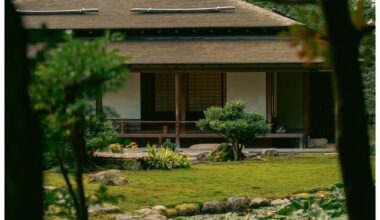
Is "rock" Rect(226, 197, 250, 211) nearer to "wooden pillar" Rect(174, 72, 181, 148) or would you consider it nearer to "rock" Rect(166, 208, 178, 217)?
"rock" Rect(166, 208, 178, 217)

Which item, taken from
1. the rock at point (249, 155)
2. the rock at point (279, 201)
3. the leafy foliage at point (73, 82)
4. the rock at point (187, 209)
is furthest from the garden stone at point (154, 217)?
the rock at point (249, 155)

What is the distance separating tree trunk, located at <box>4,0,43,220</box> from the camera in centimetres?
286

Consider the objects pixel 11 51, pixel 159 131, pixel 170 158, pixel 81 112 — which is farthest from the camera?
pixel 159 131

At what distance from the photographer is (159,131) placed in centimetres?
1886

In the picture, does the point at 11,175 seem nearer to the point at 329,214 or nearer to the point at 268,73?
the point at 329,214

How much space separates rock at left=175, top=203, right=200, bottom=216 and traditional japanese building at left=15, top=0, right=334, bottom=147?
27.6ft

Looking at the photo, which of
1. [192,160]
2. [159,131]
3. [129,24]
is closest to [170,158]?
[192,160]

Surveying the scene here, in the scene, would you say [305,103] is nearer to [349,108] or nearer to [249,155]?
[249,155]

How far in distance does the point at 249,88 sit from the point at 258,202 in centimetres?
948

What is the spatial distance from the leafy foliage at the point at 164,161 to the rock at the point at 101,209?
4.85 metres

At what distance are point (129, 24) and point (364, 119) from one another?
1779 centimetres

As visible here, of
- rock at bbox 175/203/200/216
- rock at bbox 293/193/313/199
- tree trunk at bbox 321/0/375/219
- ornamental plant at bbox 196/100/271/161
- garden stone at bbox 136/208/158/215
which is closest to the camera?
tree trunk at bbox 321/0/375/219

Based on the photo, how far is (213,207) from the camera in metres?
9.52

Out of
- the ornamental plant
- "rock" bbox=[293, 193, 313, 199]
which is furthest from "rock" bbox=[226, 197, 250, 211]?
the ornamental plant
